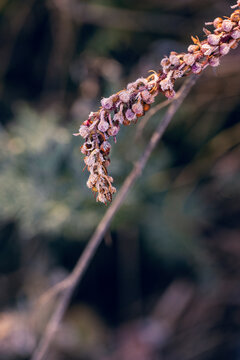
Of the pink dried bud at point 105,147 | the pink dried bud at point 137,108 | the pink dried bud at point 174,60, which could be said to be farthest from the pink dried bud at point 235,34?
the pink dried bud at point 105,147

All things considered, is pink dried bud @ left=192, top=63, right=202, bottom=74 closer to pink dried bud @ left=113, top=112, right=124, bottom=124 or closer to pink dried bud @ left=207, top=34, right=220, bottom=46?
pink dried bud @ left=207, top=34, right=220, bottom=46

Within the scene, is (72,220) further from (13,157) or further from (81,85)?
(81,85)

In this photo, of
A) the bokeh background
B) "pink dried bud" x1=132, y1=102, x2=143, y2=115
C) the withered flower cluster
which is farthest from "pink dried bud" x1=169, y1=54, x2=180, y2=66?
the bokeh background

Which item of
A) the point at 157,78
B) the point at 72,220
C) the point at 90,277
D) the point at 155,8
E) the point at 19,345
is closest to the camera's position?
the point at 157,78

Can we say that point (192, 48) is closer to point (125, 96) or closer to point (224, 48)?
point (224, 48)

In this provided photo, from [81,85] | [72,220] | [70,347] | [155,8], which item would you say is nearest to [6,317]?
[70,347]

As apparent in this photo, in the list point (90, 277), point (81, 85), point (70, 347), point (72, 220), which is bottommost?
point (70, 347)

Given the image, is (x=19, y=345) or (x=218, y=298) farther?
(x=218, y=298)
